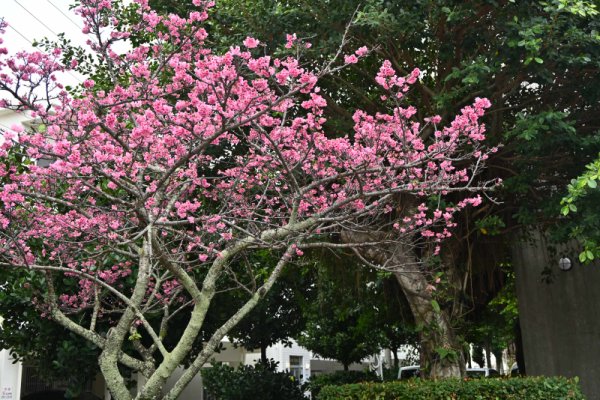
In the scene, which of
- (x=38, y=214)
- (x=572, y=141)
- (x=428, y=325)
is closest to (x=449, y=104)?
(x=572, y=141)

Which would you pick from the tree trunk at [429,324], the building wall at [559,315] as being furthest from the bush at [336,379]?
the tree trunk at [429,324]

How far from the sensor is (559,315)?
473 inches

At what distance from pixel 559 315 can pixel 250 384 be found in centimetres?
668

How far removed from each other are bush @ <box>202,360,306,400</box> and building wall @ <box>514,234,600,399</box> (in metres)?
5.43

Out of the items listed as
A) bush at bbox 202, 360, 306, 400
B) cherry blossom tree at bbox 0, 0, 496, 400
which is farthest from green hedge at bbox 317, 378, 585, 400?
bush at bbox 202, 360, 306, 400

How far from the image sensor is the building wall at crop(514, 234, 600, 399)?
1153 cm

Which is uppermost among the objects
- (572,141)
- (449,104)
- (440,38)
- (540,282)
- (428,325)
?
(440,38)

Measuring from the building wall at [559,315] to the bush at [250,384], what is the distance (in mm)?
5428

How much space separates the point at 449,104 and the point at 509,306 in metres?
9.29

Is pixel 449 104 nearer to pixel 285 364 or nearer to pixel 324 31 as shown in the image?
pixel 324 31

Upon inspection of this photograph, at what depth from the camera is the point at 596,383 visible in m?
11.4

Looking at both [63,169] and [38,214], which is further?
[38,214]

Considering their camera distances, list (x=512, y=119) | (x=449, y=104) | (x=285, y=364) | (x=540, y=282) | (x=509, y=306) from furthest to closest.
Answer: (x=285, y=364), (x=509, y=306), (x=540, y=282), (x=512, y=119), (x=449, y=104)

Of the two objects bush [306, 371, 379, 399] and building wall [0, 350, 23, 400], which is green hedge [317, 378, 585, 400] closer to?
bush [306, 371, 379, 399]
